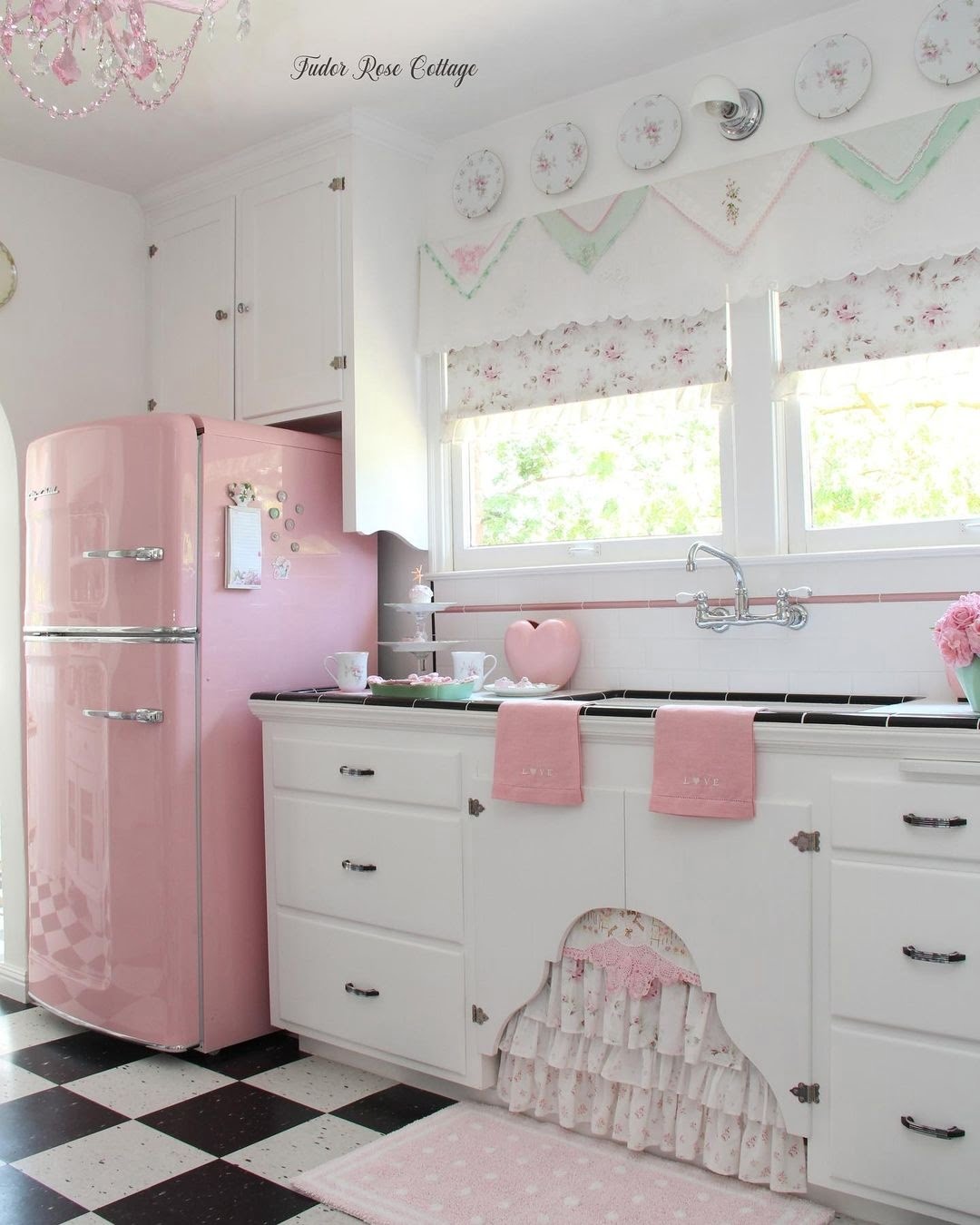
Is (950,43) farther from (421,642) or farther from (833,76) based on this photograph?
(421,642)

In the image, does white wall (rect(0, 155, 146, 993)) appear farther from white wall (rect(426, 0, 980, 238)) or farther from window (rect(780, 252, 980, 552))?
window (rect(780, 252, 980, 552))

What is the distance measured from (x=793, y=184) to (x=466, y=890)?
186 cm

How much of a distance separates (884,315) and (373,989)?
6.64 feet

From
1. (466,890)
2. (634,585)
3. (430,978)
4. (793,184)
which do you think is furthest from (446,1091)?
(793,184)

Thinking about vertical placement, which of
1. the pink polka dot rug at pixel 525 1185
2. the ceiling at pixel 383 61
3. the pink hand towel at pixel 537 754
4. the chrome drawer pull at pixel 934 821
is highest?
the ceiling at pixel 383 61

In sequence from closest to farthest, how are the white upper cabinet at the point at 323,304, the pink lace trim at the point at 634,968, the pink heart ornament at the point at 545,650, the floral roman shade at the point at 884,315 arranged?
the pink lace trim at the point at 634,968, the floral roman shade at the point at 884,315, the pink heart ornament at the point at 545,650, the white upper cabinet at the point at 323,304

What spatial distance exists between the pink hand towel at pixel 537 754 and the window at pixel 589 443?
0.76 m

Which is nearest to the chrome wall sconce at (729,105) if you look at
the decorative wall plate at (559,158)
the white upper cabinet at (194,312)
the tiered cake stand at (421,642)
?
the decorative wall plate at (559,158)

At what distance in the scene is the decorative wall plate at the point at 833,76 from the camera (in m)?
2.69

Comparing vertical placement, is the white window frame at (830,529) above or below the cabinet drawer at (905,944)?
above

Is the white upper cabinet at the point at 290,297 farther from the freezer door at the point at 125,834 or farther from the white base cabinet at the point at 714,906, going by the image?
the white base cabinet at the point at 714,906

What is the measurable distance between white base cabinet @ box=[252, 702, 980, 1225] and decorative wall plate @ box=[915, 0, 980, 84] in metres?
1.54

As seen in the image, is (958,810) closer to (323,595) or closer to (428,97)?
(323,595)

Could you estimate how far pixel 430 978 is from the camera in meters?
2.71
